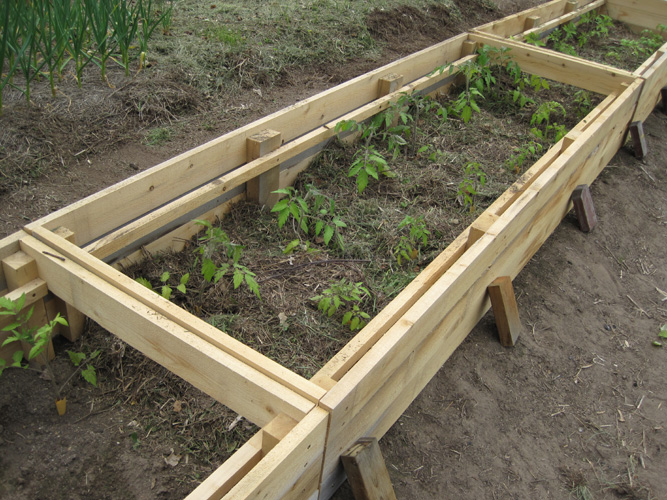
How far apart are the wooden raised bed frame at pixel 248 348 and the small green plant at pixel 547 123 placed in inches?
13.3

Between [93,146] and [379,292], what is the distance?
2.21 meters

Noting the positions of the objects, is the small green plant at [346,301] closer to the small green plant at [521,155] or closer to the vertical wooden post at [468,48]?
the small green plant at [521,155]

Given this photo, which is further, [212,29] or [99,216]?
[212,29]

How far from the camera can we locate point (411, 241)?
137 inches

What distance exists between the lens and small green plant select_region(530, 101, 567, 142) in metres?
4.70

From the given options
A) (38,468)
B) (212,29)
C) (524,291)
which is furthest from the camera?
(212,29)

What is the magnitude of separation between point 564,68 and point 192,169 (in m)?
3.47

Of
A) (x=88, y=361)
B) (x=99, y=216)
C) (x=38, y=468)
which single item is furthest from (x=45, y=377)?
(x=99, y=216)

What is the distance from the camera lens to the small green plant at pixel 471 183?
12.6 feet

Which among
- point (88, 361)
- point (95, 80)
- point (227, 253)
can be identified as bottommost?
point (88, 361)

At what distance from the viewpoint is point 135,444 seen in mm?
2404

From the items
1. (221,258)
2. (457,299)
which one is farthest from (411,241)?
(221,258)

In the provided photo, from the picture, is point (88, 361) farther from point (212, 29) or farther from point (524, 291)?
point (212, 29)

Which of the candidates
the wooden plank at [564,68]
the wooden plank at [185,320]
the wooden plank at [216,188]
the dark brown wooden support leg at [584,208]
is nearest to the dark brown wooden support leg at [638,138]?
the wooden plank at [564,68]
